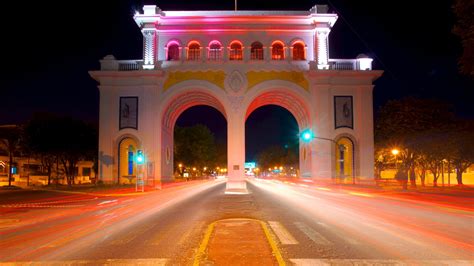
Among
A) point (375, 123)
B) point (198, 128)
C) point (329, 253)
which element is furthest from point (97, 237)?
point (198, 128)

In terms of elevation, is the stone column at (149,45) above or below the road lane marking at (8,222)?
above

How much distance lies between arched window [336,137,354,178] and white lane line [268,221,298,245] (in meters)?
32.0

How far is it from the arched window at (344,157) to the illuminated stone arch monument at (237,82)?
0.10 meters

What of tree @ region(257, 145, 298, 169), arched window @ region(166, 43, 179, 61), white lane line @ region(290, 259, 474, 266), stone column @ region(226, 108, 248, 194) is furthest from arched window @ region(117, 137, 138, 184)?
tree @ region(257, 145, 298, 169)

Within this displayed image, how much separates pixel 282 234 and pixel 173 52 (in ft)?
122

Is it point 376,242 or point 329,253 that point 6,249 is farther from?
point 376,242

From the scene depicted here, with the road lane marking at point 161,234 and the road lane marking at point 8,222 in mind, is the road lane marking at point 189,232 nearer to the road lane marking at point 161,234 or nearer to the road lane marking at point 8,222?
the road lane marking at point 161,234

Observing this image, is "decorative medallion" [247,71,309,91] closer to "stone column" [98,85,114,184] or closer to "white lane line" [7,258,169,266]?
"stone column" [98,85,114,184]

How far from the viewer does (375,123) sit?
50656mm

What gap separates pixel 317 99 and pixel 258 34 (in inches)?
336

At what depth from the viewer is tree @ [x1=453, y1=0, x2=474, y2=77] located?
761 inches

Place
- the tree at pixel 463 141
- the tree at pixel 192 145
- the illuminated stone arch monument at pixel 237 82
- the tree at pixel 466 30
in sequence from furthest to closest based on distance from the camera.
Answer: the tree at pixel 192 145
the illuminated stone arch monument at pixel 237 82
the tree at pixel 463 141
the tree at pixel 466 30

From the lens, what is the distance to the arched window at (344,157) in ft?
147

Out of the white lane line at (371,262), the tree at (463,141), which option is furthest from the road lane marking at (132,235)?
the tree at (463,141)
